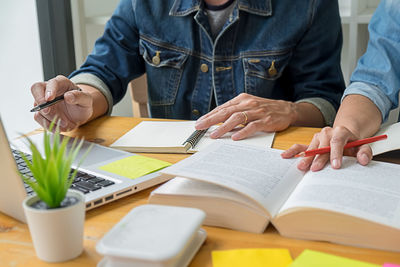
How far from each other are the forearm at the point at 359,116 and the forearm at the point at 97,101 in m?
0.59

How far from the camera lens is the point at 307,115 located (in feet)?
3.95

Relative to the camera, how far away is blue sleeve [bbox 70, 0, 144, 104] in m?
1.40

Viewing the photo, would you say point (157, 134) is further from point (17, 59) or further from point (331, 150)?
point (17, 59)

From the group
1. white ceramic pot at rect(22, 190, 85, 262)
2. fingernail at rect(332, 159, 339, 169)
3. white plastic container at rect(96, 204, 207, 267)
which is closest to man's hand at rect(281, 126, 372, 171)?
fingernail at rect(332, 159, 339, 169)

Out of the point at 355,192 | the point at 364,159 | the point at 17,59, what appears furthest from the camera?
the point at 17,59

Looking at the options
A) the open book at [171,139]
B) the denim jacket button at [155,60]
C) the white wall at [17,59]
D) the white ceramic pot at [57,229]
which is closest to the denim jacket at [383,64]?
the open book at [171,139]

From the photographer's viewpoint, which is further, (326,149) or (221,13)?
(221,13)

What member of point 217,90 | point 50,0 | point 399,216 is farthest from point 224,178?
point 50,0

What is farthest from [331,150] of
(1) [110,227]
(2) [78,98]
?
(2) [78,98]

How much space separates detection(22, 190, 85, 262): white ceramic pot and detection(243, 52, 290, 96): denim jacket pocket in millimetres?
884

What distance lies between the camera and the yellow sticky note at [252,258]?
552 mm

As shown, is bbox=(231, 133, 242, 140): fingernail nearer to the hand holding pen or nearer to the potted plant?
the hand holding pen

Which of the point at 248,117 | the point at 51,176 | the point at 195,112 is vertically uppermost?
the point at 51,176

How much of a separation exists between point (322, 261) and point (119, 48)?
41.2 inches
